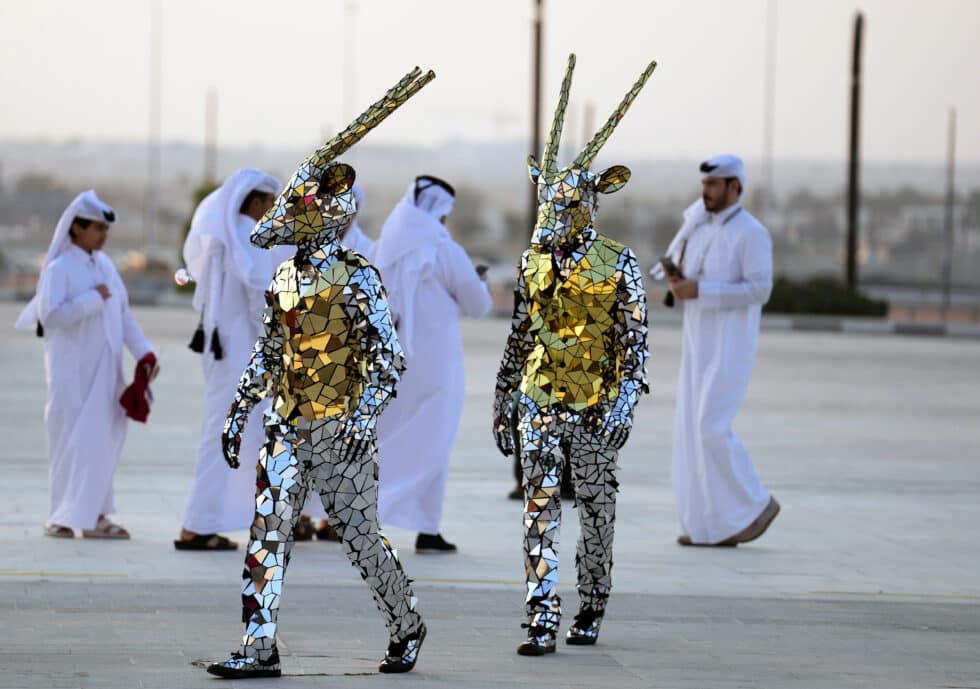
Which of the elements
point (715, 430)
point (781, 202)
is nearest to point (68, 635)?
point (715, 430)

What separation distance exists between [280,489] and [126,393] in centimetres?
388

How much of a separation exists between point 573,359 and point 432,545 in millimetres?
2871

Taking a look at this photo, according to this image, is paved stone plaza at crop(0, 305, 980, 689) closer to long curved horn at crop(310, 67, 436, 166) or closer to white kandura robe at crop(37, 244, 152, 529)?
white kandura robe at crop(37, 244, 152, 529)

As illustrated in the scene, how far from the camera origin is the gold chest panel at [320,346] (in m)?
6.53

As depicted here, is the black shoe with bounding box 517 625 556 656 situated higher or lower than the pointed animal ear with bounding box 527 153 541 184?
lower

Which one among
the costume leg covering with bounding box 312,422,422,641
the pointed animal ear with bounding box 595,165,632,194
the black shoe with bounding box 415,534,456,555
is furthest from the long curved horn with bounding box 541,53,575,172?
the black shoe with bounding box 415,534,456,555

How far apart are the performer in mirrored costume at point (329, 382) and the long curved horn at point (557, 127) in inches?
33.9

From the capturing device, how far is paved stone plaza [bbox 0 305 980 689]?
6785mm

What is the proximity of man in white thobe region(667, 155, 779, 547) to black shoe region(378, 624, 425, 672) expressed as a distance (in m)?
3.84

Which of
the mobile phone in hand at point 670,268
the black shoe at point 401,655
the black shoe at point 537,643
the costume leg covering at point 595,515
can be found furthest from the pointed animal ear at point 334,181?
the mobile phone in hand at point 670,268

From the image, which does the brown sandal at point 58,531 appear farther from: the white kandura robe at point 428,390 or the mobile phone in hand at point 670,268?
the mobile phone in hand at point 670,268

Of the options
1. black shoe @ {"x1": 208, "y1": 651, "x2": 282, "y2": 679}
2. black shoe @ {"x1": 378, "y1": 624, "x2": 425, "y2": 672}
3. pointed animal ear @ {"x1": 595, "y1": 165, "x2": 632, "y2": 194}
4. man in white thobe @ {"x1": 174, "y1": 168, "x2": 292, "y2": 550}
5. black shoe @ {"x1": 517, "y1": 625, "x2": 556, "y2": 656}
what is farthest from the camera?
man in white thobe @ {"x1": 174, "y1": 168, "x2": 292, "y2": 550}

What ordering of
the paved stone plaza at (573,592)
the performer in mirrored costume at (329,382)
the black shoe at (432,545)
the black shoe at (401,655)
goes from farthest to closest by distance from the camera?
the black shoe at (432,545) → the paved stone plaza at (573,592) → the black shoe at (401,655) → the performer in mirrored costume at (329,382)

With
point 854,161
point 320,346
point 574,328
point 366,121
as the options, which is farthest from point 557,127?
point 854,161
